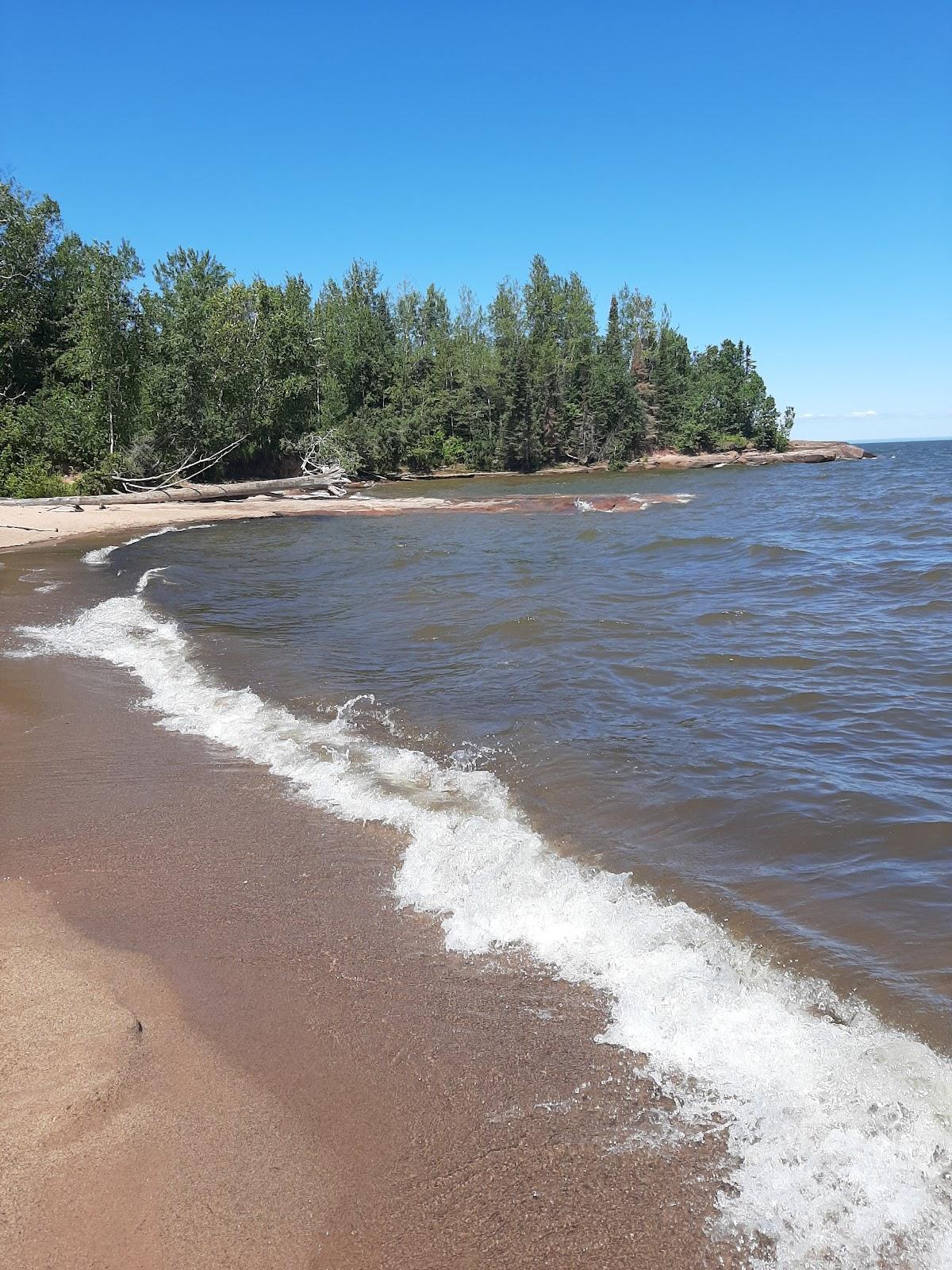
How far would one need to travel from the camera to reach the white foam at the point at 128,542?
17203mm

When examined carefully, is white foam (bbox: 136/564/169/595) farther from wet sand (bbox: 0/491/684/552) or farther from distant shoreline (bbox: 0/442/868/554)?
wet sand (bbox: 0/491/684/552)

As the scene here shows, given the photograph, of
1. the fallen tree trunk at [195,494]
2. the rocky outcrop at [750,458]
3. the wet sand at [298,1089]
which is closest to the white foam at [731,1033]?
the wet sand at [298,1089]

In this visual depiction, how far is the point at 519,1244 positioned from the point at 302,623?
30.3 ft

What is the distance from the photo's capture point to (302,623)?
35.2ft

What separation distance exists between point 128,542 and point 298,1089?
20.5 meters

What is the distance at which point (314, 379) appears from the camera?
154 feet

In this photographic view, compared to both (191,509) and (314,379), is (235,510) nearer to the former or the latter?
(191,509)

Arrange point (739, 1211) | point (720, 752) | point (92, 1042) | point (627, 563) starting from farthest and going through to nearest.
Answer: point (627, 563) → point (720, 752) → point (92, 1042) → point (739, 1211)

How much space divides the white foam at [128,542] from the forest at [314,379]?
260 inches

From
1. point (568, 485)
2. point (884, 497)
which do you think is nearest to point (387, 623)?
point (884, 497)

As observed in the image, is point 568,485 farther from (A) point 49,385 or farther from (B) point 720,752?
(B) point 720,752

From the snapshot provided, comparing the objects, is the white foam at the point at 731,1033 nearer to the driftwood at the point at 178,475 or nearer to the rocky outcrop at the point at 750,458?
the driftwood at the point at 178,475

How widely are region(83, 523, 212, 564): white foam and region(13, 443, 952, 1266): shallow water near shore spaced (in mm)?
4050

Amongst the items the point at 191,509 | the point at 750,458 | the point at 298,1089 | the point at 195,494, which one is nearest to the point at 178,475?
the point at 195,494
